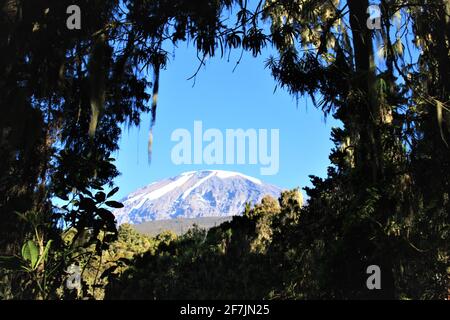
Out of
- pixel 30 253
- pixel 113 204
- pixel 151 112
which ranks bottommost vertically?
pixel 30 253

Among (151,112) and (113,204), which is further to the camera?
(151,112)

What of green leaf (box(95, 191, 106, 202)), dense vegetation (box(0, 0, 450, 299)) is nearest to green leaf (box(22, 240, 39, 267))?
dense vegetation (box(0, 0, 450, 299))

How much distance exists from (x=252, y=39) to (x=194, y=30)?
1.79ft

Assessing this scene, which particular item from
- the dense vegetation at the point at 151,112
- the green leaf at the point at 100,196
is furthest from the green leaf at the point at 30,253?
the green leaf at the point at 100,196

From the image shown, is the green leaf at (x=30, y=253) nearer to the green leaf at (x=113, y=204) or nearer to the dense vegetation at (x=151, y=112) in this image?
the dense vegetation at (x=151, y=112)

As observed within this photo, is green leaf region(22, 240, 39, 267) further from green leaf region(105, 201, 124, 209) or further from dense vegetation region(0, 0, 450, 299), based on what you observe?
green leaf region(105, 201, 124, 209)

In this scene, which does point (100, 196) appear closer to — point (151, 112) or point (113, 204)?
point (113, 204)

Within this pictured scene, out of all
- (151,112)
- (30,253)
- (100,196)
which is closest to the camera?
(30,253)

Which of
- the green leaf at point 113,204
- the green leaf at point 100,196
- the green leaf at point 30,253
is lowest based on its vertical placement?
the green leaf at point 30,253

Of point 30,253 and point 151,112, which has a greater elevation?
point 151,112

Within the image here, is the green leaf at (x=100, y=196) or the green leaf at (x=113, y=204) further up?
the green leaf at (x=100, y=196)

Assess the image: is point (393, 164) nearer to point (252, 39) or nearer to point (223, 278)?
point (252, 39)

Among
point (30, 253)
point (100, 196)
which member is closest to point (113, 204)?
point (100, 196)
